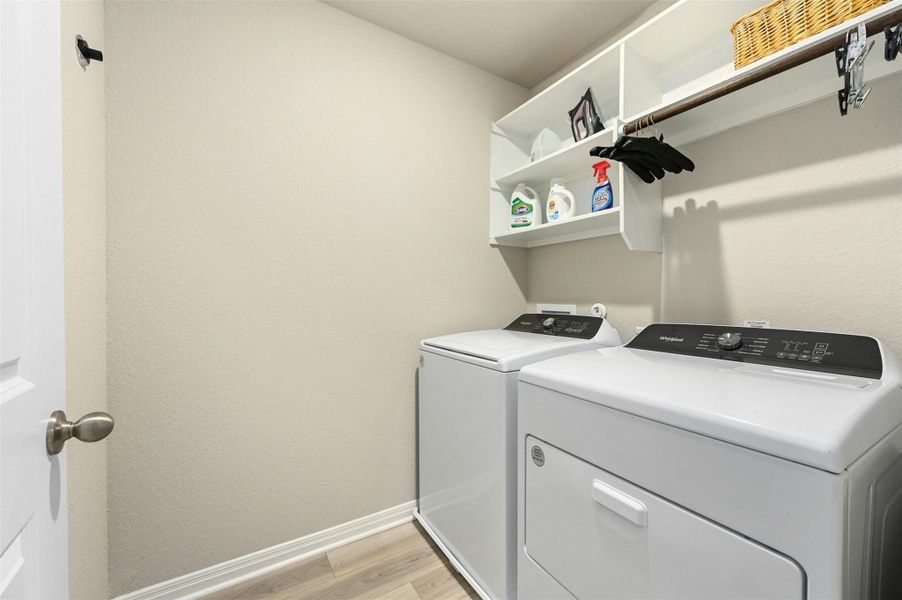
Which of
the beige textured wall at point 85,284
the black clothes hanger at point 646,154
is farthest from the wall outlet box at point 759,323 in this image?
the beige textured wall at point 85,284

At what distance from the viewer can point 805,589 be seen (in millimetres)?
562

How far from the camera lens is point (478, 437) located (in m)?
1.34

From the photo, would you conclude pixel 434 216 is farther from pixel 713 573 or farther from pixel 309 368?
pixel 713 573

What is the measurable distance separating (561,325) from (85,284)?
5.77 ft

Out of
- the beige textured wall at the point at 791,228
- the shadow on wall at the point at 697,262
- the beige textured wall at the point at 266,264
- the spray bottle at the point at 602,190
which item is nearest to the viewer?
the beige textured wall at the point at 791,228

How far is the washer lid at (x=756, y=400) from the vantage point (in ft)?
1.87

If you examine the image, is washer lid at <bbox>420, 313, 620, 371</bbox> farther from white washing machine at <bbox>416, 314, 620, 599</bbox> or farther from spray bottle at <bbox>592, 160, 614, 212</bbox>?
spray bottle at <bbox>592, 160, 614, 212</bbox>

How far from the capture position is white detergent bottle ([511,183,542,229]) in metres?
1.99

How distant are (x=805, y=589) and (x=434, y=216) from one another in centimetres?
179

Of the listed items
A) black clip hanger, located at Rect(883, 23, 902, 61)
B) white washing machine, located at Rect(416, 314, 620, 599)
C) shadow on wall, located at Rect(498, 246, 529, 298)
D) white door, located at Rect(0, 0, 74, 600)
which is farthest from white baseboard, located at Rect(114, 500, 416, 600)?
black clip hanger, located at Rect(883, 23, 902, 61)

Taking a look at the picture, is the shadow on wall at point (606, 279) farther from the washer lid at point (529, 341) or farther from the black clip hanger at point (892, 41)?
the black clip hanger at point (892, 41)

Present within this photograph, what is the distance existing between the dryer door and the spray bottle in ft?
3.53

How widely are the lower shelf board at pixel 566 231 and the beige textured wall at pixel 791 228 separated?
219mm

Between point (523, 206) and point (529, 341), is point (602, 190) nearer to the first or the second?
point (523, 206)
